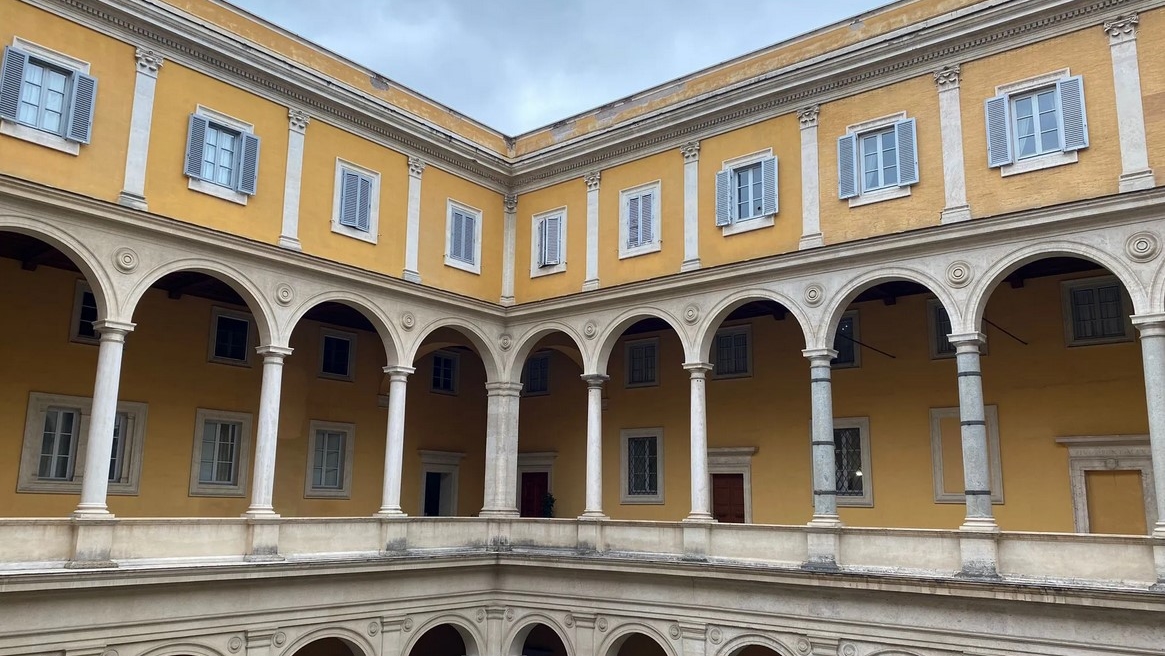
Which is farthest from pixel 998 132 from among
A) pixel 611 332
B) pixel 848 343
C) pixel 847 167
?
Result: pixel 611 332

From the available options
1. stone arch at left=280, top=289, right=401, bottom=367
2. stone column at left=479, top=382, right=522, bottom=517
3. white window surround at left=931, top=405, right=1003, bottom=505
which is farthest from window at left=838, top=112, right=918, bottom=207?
stone arch at left=280, top=289, right=401, bottom=367

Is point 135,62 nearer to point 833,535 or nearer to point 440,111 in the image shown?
point 440,111

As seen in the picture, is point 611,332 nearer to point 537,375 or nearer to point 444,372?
point 537,375

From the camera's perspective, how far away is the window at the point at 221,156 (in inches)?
621

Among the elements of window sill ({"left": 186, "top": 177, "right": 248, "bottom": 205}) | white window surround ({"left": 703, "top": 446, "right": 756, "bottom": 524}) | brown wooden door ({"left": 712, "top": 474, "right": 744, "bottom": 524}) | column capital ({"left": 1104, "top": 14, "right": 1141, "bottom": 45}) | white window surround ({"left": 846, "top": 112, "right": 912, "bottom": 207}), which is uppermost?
column capital ({"left": 1104, "top": 14, "right": 1141, "bottom": 45})

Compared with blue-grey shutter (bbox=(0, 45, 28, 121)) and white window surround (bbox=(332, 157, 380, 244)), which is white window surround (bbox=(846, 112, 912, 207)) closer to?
white window surround (bbox=(332, 157, 380, 244))

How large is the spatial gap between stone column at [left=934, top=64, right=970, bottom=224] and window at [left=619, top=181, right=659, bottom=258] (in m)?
6.07

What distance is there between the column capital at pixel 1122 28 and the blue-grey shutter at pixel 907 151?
125 inches

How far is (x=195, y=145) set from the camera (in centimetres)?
1577

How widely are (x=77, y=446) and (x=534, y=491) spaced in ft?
38.3

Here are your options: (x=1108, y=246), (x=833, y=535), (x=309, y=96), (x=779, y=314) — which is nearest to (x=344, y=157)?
(x=309, y=96)

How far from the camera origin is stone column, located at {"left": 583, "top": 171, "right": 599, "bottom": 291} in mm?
20031

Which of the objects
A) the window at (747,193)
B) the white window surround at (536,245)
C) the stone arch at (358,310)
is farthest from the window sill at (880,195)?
the stone arch at (358,310)

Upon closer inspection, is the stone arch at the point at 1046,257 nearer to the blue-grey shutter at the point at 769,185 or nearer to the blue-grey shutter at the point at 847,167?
the blue-grey shutter at the point at 847,167
